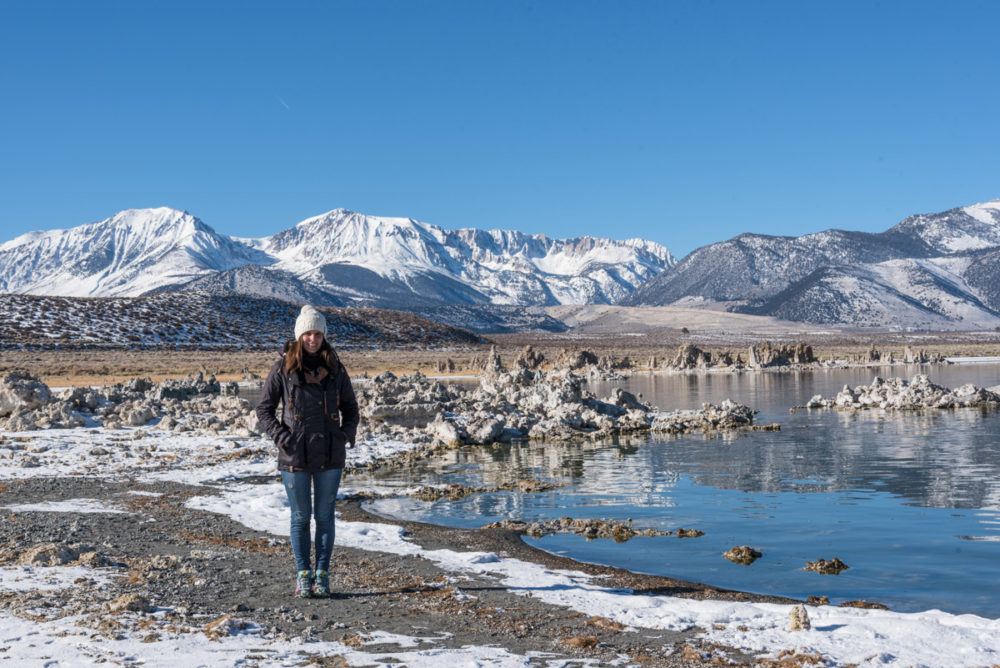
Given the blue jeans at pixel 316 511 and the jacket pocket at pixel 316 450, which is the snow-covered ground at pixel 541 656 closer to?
the blue jeans at pixel 316 511

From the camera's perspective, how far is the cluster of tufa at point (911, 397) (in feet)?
104

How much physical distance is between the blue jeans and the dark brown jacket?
0.47 feet

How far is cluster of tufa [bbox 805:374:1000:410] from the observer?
3166 centimetres

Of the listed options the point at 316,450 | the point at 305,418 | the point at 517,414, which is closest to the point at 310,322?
the point at 305,418

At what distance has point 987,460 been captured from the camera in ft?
61.9

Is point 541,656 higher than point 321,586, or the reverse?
point 321,586

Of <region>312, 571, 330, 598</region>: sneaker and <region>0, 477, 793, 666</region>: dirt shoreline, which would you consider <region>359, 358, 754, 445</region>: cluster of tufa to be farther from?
<region>312, 571, 330, 598</region>: sneaker

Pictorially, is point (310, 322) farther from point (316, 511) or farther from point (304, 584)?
point (304, 584)

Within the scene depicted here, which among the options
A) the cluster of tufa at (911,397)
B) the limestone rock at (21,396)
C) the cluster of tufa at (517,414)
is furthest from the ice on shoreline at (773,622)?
the cluster of tufa at (911,397)

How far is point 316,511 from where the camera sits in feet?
27.6

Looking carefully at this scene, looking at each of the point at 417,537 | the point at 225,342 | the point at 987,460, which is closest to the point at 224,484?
the point at 417,537

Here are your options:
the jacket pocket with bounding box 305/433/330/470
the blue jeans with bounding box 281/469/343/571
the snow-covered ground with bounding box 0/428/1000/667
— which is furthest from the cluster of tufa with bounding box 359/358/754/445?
the jacket pocket with bounding box 305/433/330/470

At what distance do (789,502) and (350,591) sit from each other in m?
8.68

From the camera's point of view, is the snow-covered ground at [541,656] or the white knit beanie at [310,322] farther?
the white knit beanie at [310,322]
